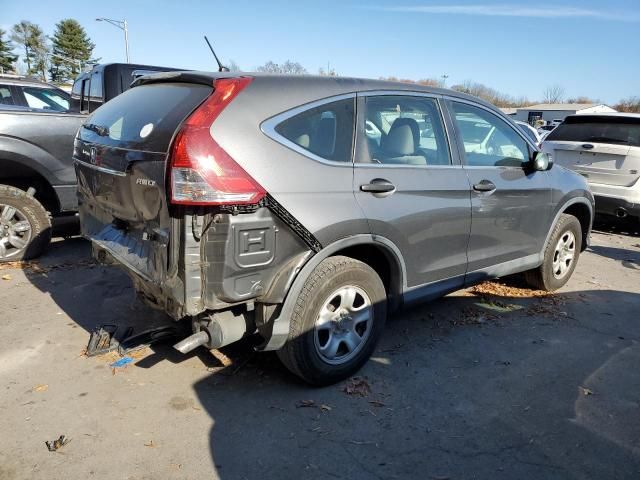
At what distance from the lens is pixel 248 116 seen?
2.69m

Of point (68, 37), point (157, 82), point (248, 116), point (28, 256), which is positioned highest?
point (68, 37)

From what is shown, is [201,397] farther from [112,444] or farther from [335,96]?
[335,96]

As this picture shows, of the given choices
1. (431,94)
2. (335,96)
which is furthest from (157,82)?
(431,94)

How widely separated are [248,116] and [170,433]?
179 centimetres

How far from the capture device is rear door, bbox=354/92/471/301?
319 centimetres

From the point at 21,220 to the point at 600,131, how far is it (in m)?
7.98

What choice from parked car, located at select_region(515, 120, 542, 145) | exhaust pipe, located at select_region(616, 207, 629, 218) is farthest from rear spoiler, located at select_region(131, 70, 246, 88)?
exhaust pipe, located at select_region(616, 207, 629, 218)

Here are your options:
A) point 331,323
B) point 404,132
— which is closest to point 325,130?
point 404,132

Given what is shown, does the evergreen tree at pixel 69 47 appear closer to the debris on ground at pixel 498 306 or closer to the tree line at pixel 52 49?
the tree line at pixel 52 49

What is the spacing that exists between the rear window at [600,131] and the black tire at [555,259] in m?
3.13

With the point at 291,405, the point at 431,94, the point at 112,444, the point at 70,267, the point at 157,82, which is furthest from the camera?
the point at 70,267

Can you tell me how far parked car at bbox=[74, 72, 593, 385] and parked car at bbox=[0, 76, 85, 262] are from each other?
2.13m

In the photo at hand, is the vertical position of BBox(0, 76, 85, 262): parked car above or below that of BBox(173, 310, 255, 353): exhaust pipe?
above

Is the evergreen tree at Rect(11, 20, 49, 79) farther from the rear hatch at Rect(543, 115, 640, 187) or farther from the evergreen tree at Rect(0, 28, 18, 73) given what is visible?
the rear hatch at Rect(543, 115, 640, 187)
